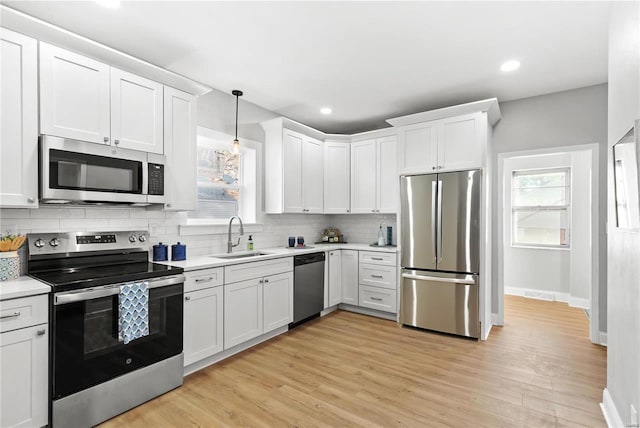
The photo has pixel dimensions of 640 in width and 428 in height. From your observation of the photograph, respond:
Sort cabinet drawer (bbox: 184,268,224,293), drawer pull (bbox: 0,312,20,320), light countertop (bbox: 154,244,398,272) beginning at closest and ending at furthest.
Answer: drawer pull (bbox: 0,312,20,320) < cabinet drawer (bbox: 184,268,224,293) < light countertop (bbox: 154,244,398,272)

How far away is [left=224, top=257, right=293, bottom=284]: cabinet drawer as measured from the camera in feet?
10.0

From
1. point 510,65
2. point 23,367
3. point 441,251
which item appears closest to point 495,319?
point 441,251

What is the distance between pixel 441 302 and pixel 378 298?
84 cm

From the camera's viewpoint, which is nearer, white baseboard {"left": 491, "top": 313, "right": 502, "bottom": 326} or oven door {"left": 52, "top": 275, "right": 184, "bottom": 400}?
oven door {"left": 52, "top": 275, "right": 184, "bottom": 400}

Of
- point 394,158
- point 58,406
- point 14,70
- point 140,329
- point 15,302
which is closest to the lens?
point 15,302

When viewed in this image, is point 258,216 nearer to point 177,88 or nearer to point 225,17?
point 177,88

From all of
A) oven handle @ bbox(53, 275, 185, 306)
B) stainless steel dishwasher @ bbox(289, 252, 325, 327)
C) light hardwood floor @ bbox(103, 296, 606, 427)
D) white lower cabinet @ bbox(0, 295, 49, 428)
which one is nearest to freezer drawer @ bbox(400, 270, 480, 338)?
light hardwood floor @ bbox(103, 296, 606, 427)

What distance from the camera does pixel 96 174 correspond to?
2.46 m

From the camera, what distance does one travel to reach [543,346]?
3.42 m

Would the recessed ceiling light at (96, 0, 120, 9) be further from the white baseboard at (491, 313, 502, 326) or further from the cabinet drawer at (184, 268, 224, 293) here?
the white baseboard at (491, 313, 502, 326)

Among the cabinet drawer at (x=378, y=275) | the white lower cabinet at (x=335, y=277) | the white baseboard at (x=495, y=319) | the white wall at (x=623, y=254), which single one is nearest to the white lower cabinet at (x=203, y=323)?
the white lower cabinet at (x=335, y=277)

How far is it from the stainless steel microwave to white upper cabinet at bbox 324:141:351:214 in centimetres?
251

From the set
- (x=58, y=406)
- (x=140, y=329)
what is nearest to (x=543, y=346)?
(x=140, y=329)

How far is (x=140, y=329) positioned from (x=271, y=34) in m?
2.41
